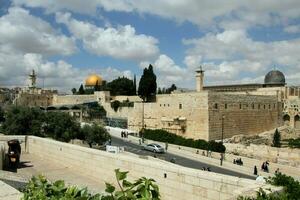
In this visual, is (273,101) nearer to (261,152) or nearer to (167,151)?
(261,152)

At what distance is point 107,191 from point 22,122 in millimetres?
19412

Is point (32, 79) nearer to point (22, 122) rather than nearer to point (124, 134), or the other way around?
point (124, 134)

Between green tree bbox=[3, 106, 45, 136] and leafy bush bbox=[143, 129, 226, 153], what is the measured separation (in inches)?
463

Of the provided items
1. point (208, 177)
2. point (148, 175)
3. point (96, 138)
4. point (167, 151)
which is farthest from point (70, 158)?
point (167, 151)

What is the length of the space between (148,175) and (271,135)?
28.2 meters

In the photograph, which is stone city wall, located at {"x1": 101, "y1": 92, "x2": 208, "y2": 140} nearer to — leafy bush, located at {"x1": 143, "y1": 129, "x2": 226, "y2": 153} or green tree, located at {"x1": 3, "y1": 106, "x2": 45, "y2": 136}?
leafy bush, located at {"x1": 143, "y1": 129, "x2": 226, "y2": 153}

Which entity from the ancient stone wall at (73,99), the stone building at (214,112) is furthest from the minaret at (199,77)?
the ancient stone wall at (73,99)

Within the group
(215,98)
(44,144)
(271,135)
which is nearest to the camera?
(44,144)

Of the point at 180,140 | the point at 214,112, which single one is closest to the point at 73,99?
the point at 180,140

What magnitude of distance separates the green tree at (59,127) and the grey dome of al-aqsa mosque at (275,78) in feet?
100

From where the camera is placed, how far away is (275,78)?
1832 inches

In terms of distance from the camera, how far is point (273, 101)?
35.5m

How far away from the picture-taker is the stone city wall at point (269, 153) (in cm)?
2412

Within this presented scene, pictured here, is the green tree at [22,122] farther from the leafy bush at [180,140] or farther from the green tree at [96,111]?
the green tree at [96,111]
